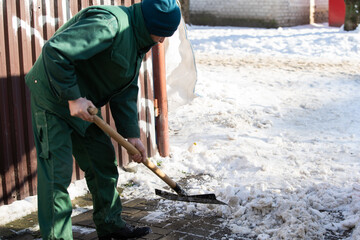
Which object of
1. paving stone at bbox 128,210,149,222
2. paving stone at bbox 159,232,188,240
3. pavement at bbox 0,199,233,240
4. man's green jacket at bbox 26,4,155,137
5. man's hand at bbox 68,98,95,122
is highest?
man's green jacket at bbox 26,4,155,137

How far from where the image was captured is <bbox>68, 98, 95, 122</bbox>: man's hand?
9.98 ft

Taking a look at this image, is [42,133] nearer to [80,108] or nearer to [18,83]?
[80,108]

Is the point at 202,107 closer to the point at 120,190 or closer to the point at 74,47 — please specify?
the point at 120,190

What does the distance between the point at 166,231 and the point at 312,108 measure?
4.61m

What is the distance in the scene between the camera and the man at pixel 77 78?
118 inches

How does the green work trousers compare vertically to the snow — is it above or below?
above

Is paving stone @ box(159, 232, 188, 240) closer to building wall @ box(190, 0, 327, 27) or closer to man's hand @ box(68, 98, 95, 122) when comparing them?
man's hand @ box(68, 98, 95, 122)

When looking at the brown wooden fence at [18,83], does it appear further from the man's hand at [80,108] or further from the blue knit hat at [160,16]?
the blue knit hat at [160,16]

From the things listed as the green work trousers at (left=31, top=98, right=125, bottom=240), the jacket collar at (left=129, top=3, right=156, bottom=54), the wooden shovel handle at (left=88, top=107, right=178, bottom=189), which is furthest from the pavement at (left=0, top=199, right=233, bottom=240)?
the jacket collar at (left=129, top=3, right=156, bottom=54)

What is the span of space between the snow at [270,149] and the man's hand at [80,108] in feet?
4.88

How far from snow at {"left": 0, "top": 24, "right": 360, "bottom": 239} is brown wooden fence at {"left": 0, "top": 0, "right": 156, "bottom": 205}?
0.76 ft

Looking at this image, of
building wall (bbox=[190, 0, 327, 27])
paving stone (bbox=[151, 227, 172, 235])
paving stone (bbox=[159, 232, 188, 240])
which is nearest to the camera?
paving stone (bbox=[159, 232, 188, 240])

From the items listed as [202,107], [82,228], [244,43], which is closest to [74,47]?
[82,228]

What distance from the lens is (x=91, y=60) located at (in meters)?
3.24
